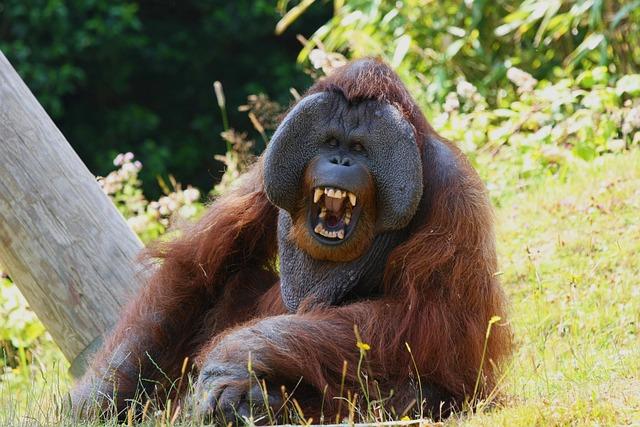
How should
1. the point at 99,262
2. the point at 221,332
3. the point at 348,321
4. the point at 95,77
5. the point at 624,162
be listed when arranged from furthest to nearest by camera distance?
the point at 95,77, the point at 624,162, the point at 99,262, the point at 221,332, the point at 348,321

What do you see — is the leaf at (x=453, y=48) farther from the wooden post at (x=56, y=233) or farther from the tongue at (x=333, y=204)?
the tongue at (x=333, y=204)

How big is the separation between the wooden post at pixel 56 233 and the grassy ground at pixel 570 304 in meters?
0.36

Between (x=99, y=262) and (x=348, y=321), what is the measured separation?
143cm

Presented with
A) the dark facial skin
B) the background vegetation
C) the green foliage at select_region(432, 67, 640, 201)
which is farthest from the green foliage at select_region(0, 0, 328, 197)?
the dark facial skin

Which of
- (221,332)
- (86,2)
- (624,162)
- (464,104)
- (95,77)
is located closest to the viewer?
(221,332)

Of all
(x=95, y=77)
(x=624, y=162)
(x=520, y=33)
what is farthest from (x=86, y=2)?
(x=624, y=162)

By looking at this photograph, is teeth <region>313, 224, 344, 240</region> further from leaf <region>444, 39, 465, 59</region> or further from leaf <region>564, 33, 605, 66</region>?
leaf <region>444, 39, 465, 59</region>

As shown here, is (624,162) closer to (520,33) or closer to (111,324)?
(520,33)

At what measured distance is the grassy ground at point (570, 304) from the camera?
12.0 ft

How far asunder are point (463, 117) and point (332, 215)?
342 centimetres

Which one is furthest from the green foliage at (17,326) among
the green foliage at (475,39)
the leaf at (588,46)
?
the leaf at (588,46)

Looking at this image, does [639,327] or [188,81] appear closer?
[639,327]

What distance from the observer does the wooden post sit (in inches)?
189

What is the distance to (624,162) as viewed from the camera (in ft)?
21.2
